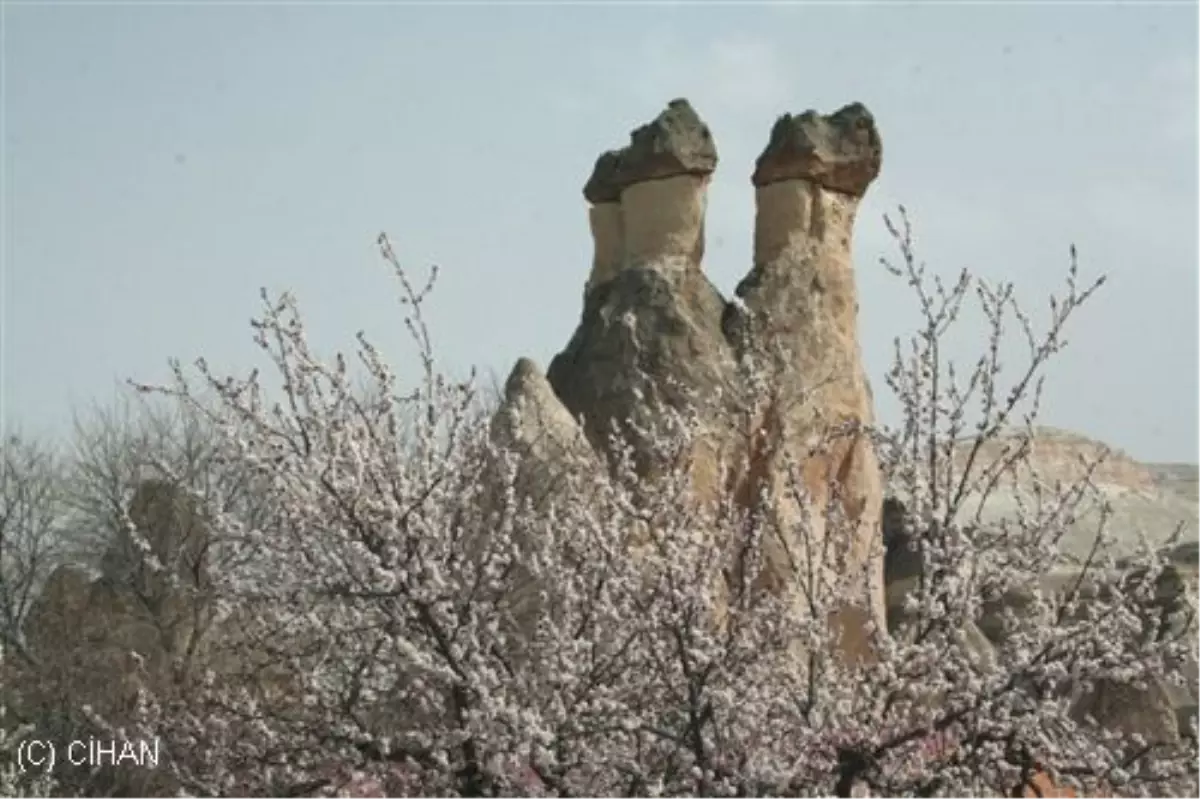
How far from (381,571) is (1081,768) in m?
2.46

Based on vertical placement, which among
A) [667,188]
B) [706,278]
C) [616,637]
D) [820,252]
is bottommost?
[616,637]

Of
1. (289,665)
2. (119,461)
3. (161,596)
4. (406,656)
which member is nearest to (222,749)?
(289,665)

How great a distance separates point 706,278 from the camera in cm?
1920

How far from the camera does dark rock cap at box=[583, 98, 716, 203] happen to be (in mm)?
19359

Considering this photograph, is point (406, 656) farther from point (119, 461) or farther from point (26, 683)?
point (119, 461)

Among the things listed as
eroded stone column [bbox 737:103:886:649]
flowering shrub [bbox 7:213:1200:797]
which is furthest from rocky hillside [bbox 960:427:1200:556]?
flowering shrub [bbox 7:213:1200:797]

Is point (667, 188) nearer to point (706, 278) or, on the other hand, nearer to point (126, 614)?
point (706, 278)

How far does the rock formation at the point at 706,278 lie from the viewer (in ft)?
58.5

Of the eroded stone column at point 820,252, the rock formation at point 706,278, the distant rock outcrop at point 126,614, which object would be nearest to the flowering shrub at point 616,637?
the distant rock outcrop at point 126,614

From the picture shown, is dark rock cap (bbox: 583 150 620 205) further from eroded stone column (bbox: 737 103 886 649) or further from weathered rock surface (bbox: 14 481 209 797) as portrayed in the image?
weathered rock surface (bbox: 14 481 209 797)

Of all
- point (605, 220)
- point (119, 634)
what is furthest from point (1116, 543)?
point (605, 220)

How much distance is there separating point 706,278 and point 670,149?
1610mm

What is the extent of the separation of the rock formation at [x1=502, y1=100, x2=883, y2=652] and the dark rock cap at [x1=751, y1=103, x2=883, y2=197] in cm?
2

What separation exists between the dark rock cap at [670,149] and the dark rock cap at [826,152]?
2.62 ft
